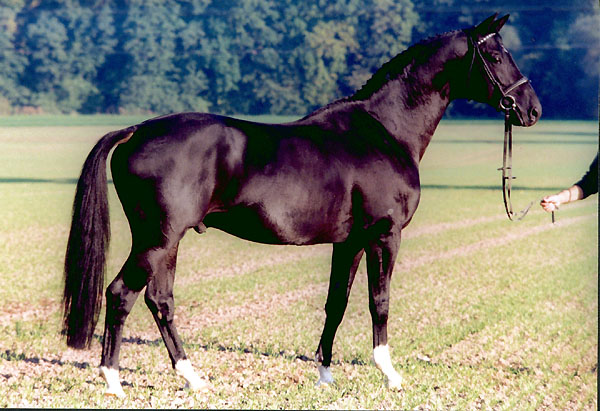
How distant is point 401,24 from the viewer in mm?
29531

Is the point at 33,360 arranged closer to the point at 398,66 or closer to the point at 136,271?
the point at 136,271

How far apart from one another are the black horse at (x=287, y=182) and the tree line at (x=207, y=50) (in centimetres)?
2245

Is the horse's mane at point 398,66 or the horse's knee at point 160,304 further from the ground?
the horse's mane at point 398,66

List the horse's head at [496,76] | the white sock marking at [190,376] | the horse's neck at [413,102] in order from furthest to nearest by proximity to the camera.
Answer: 1. the horse's neck at [413,102]
2. the horse's head at [496,76]
3. the white sock marking at [190,376]

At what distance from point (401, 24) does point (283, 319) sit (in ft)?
79.6

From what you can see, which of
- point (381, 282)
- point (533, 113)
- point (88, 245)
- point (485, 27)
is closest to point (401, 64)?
point (485, 27)

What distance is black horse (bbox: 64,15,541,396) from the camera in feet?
13.9

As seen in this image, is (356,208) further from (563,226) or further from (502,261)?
(563,226)

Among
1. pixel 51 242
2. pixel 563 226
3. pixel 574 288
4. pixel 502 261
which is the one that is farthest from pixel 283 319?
pixel 563 226

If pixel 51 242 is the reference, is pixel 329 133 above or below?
above

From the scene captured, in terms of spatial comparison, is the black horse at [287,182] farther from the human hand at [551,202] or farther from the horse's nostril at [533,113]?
the human hand at [551,202]

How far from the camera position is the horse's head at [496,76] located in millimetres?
4703

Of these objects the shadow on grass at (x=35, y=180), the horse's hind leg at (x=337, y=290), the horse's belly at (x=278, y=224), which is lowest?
the shadow on grass at (x=35, y=180)

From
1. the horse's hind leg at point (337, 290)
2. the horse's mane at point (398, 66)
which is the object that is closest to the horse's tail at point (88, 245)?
the horse's mane at point (398, 66)
